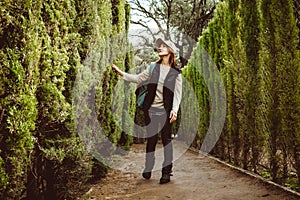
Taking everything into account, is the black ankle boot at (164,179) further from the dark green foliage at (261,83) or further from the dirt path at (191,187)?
the dark green foliage at (261,83)

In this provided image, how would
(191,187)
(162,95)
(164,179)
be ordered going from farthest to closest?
(162,95), (164,179), (191,187)

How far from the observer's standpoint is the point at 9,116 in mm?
2402

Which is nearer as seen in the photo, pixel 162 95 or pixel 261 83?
pixel 261 83

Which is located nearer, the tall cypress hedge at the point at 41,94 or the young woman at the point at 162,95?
the tall cypress hedge at the point at 41,94

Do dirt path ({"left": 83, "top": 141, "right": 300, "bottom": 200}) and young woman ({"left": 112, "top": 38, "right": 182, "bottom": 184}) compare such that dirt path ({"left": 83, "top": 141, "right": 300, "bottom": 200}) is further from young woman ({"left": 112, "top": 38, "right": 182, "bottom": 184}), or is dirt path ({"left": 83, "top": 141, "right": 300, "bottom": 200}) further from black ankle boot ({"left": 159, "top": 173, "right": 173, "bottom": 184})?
young woman ({"left": 112, "top": 38, "right": 182, "bottom": 184})

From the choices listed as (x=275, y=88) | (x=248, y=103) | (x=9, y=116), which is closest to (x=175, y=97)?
(x=248, y=103)

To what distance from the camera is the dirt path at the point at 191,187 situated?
4.21 metres

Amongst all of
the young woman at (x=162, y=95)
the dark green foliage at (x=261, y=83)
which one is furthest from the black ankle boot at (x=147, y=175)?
the dark green foliage at (x=261, y=83)

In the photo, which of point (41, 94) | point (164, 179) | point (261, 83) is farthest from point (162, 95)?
point (41, 94)

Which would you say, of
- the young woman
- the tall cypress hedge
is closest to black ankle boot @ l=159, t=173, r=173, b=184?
the young woman

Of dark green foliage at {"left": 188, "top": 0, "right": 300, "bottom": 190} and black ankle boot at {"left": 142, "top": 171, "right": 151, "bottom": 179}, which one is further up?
dark green foliage at {"left": 188, "top": 0, "right": 300, "bottom": 190}

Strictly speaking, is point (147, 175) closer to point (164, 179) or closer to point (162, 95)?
point (164, 179)

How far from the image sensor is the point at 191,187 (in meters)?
4.87

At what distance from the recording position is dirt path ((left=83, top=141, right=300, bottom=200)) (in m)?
4.21
